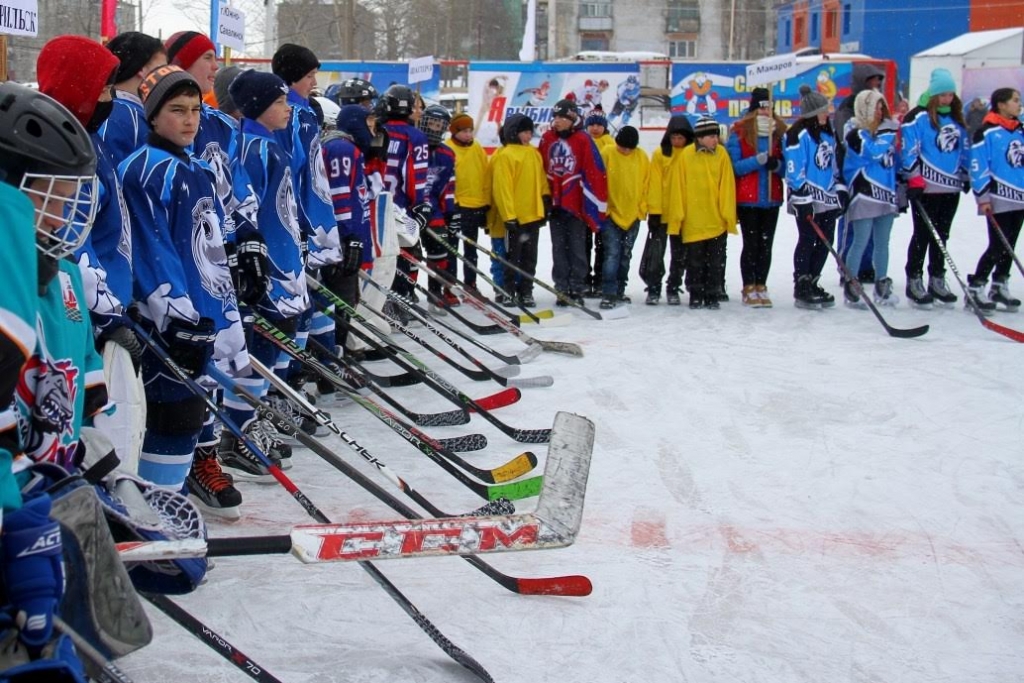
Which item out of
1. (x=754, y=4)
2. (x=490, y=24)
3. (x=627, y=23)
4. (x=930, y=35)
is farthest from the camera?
(x=754, y=4)

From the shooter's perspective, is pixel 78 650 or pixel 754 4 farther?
pixel 754 4

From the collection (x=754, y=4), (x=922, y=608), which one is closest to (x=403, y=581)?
(x=922, y=608)

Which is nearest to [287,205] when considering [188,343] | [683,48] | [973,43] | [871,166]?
[188,343]

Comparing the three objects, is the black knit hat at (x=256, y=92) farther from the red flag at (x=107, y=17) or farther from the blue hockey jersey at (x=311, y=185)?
the red flag at (x=107, y=17)

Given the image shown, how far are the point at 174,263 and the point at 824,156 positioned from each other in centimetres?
555

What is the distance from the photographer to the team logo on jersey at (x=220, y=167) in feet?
12.2

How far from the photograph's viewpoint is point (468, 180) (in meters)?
8.33

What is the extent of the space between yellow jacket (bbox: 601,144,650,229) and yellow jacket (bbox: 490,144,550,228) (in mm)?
494

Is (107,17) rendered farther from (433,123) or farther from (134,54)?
(433,123)

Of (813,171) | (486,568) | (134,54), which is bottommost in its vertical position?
(486,568)

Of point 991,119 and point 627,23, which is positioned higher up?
point 627,23

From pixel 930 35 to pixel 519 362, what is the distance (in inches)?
1147

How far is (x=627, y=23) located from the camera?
43344 millimetres

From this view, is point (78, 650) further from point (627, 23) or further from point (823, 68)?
point (627, 23)
